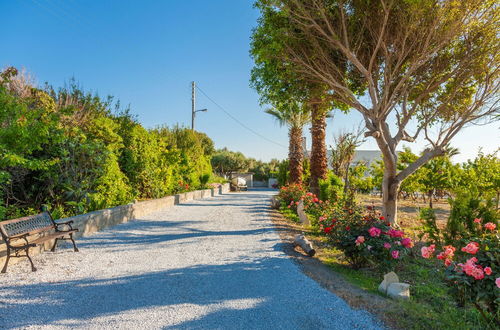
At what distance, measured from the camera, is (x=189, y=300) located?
386cm

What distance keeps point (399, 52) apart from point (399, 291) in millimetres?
6439

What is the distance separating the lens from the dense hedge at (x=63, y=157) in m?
6.05

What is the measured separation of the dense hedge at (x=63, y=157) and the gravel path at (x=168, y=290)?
195 cm

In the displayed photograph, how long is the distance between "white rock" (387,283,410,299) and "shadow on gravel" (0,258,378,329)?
82 cm

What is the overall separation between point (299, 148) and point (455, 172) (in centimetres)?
822

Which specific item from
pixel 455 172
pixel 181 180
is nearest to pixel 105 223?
pixel 181 180

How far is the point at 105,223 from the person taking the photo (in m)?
8.18

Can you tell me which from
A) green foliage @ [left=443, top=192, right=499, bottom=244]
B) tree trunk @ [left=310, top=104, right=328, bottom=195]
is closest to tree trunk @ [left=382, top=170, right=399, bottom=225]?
green foliage @ [left=443, top=192, right=499, bottom=244]

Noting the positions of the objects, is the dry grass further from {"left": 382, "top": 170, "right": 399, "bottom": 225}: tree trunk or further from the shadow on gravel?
the shadow on gravel

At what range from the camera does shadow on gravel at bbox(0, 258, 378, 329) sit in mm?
3330

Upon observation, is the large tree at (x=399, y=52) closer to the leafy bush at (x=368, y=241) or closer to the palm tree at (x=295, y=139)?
the leafy bush at (x=368, y=241)

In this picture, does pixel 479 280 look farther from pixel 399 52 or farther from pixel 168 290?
pixel 399 52

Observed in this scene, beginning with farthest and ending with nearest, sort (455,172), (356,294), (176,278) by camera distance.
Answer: (455,172) → (176,278) → (356,294)

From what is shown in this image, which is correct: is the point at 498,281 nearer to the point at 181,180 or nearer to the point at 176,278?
the point at 176,278
